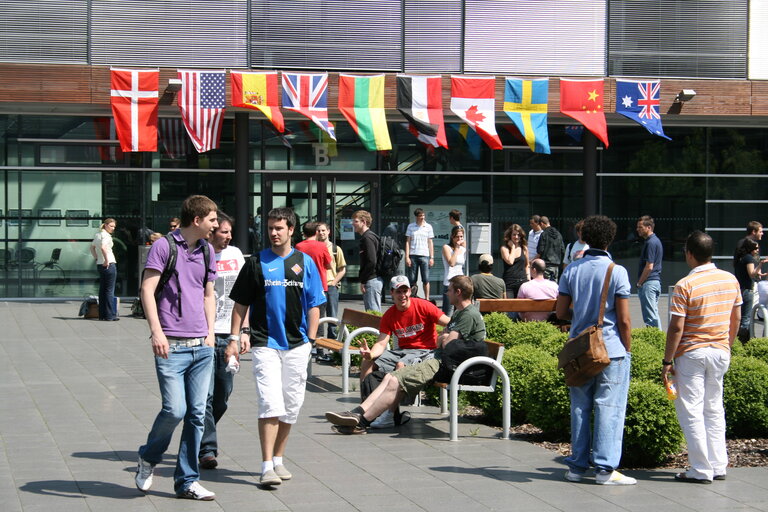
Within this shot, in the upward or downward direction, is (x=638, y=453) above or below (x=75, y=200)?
below

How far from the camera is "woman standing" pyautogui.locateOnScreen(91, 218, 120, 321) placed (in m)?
18.1

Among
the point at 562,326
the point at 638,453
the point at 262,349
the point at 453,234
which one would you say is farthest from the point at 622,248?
the point at 262,349

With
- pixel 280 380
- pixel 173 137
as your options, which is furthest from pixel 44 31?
pixel 280 380

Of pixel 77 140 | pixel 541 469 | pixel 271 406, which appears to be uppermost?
pixel 77 140

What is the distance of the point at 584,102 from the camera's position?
21094 millimetres

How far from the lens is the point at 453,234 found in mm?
16578

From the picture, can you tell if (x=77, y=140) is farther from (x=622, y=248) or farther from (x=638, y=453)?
(x=638, y=453)

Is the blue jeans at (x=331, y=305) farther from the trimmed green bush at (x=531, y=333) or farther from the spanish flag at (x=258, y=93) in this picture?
the spanish flag at (x=258, y=93)

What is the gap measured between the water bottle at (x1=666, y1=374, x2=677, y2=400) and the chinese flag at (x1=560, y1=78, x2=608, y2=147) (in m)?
14.1

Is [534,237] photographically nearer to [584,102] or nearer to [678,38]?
[584,102]

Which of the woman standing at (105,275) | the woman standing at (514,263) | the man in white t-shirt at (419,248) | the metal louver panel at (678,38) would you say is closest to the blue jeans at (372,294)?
the woman standing at (514,263)

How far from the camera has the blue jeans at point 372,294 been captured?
570 inches

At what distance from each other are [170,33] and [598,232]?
49.2 feet

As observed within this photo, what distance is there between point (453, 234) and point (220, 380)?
918 cm
